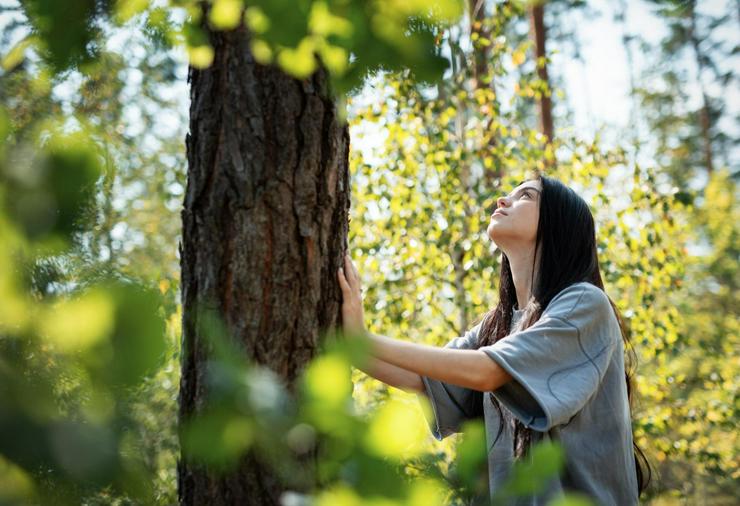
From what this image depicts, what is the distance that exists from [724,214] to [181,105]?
25.7 ft

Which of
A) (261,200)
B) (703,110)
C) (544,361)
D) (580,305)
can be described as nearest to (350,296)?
(261,200)

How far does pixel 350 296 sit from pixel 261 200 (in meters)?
0.24

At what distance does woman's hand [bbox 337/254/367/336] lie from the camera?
133 centimetres

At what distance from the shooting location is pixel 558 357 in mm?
1685

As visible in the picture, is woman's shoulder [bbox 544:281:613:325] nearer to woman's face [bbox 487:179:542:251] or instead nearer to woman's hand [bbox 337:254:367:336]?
woman's face [bbox 487:179:542:251]

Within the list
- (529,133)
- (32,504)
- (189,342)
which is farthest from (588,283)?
(529,133)

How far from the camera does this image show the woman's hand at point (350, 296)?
1.33 m

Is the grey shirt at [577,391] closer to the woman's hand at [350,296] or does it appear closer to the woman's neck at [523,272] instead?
the woman's neck at [523,272]

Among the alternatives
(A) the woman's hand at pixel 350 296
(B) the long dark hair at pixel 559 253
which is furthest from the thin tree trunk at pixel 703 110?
(A) the woman's hand at pixel 350 296

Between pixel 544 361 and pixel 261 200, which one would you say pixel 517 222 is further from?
pixel 261 200

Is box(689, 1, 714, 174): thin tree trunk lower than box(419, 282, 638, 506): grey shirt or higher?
higher

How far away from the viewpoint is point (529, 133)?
4.55 metres

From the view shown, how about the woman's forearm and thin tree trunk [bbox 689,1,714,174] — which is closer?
the woman's forearm

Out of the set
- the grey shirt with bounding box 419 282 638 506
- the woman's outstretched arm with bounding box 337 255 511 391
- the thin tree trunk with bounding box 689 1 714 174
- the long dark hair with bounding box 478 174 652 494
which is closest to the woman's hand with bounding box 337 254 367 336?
the woman's outstretched arm with bounding box 337 255 511 391
